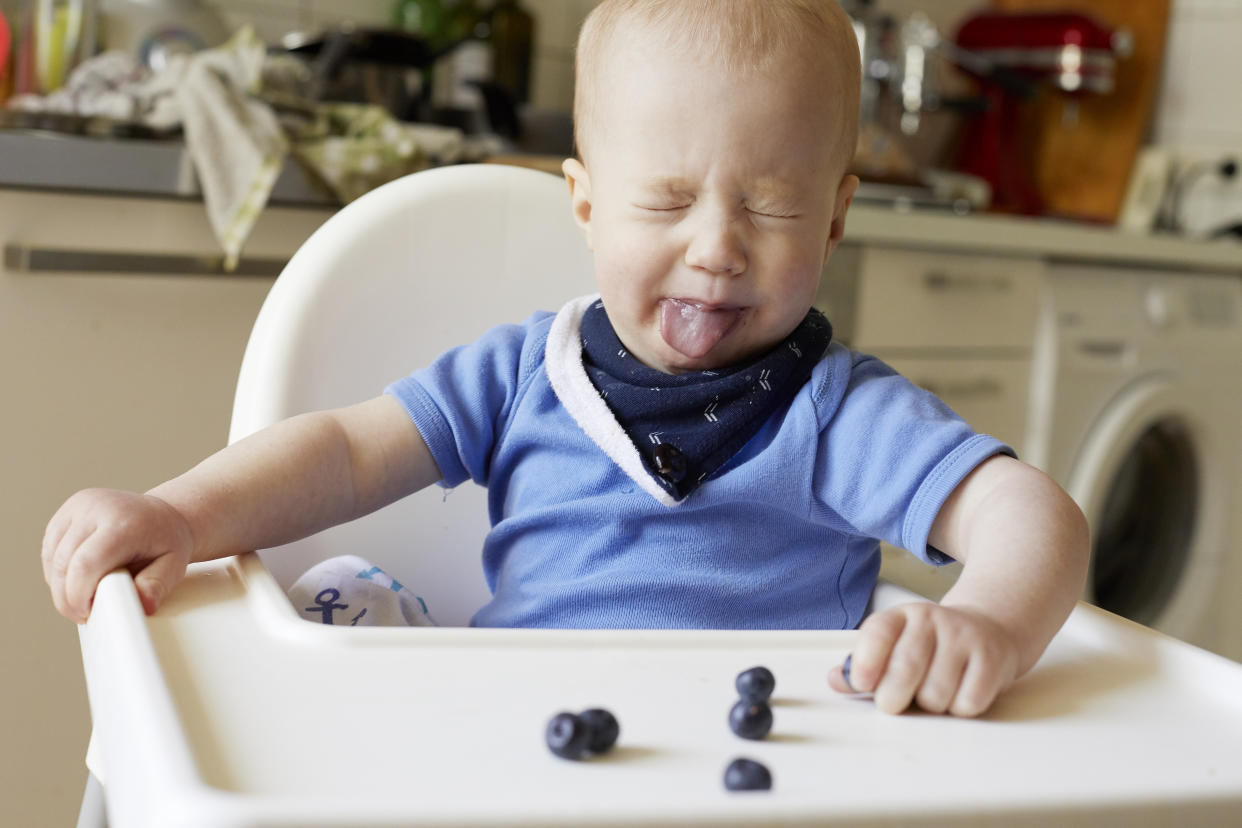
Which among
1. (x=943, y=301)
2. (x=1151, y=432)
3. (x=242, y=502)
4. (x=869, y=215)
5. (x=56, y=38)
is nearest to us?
(x=242, y=502)

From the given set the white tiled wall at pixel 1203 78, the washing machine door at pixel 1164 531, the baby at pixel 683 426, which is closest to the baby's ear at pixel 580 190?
the baby at pixel 683 426

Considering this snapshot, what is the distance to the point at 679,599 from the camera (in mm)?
773

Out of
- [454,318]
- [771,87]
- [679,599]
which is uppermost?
[771,87]

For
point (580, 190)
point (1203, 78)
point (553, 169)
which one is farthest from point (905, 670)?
point (1203, 78)

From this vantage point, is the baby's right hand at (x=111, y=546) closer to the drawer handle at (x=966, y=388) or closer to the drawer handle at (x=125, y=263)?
the drawer handle at (x=125, y=263)

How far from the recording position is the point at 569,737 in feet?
Answer: 1.39

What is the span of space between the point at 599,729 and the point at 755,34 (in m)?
0.45

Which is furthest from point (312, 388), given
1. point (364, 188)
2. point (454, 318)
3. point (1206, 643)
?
point (1206, 643)

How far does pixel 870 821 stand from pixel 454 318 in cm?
64

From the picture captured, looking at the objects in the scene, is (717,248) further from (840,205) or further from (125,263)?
(125,263)

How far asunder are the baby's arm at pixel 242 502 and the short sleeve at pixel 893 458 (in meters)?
0.27

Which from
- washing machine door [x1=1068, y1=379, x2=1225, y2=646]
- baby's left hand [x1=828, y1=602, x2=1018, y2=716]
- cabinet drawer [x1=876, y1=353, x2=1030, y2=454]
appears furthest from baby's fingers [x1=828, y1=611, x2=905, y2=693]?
washing machine door [x1=1068, y1=379, x2=1225, y2=646]

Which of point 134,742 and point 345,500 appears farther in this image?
point 345,500

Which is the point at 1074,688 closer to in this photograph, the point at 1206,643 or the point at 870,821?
the point at 870,821
